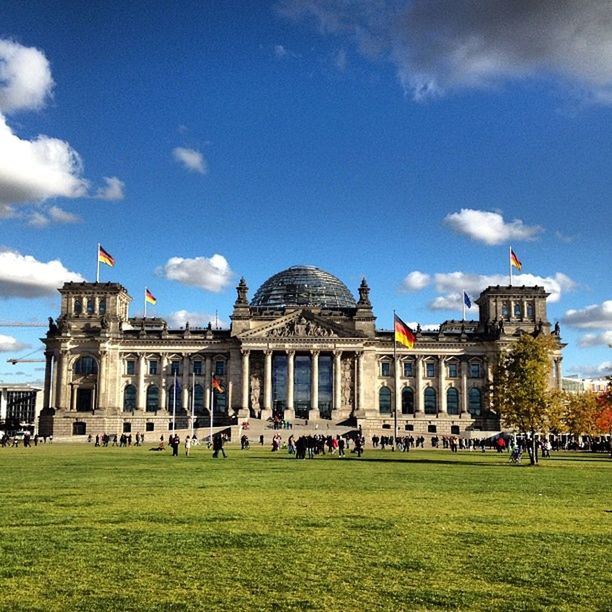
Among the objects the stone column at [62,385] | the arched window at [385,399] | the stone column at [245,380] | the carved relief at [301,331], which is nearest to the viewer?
the stone column at [245,380]

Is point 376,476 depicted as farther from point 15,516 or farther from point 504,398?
point 504,398

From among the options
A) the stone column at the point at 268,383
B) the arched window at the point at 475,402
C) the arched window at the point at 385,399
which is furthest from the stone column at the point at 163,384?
the arched window at the point at 475,402

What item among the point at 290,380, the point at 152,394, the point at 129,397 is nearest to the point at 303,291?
the point at 290,380

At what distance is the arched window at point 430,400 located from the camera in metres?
117

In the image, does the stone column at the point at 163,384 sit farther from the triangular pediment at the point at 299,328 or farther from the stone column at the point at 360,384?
the stone column at the point at 360,384

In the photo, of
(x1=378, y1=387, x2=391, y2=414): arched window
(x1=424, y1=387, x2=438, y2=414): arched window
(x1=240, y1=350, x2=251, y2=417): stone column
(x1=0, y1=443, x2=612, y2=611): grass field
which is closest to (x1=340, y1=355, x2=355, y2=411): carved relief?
(x1=378, y1=387, x2=391, y2=414): arched window

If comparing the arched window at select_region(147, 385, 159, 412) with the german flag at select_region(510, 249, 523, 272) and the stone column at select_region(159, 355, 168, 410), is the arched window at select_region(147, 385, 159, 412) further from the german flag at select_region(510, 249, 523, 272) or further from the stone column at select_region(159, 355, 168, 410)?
the german flag at select_region(510, 249, 523, 272)

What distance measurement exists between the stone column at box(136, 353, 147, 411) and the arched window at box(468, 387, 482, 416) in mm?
51594

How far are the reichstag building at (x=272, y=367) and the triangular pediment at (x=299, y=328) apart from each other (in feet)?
0.51

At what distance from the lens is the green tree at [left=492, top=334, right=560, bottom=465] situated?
5516 cm

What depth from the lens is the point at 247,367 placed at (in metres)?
113

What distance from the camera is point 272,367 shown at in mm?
114250

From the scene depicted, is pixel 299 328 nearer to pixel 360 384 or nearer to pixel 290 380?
pixel 290 380

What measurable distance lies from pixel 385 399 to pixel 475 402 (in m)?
14.3
